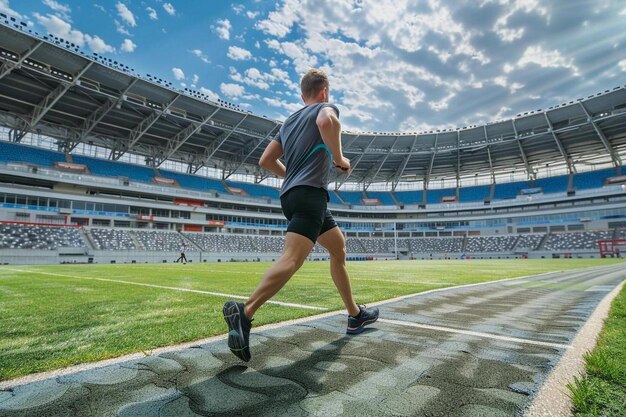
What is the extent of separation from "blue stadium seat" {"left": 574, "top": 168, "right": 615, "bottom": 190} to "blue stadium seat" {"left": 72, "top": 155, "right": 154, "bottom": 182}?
228 feet

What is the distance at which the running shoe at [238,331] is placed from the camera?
189cm

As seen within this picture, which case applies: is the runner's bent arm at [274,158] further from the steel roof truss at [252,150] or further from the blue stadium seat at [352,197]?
the blue stadium seat at [352,197]

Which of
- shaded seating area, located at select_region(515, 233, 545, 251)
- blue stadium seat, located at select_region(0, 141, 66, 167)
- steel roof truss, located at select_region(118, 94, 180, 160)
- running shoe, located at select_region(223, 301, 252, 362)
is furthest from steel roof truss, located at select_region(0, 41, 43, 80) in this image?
shaded seating area, located at select_region(515, 233, 545, 251)

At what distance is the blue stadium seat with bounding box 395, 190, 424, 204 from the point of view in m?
69.1

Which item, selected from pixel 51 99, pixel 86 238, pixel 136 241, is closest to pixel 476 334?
pixel 86 238

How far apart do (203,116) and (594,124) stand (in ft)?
174

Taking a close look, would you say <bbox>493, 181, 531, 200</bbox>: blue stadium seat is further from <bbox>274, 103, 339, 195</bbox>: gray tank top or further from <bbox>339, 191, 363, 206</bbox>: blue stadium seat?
<bbox>274, 103, 339, 195</bbox>: gray tank top

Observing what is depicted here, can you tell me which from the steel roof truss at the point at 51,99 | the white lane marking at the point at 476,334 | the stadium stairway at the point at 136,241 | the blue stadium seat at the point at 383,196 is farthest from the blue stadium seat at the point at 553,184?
the steel roof truss at the point at 51,99

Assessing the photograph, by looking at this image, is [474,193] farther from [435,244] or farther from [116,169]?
[116,169]

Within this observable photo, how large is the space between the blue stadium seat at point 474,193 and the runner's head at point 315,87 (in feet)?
225

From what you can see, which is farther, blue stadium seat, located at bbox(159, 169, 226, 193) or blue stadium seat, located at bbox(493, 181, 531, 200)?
blue stadium seat, located at bbox(493, 181, 531, 200)

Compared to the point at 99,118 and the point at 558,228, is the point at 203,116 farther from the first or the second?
the point at 558,228

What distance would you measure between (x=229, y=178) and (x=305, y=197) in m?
59.8

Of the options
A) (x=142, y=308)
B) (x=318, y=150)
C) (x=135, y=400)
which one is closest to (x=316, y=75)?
(x=318, y=150)
